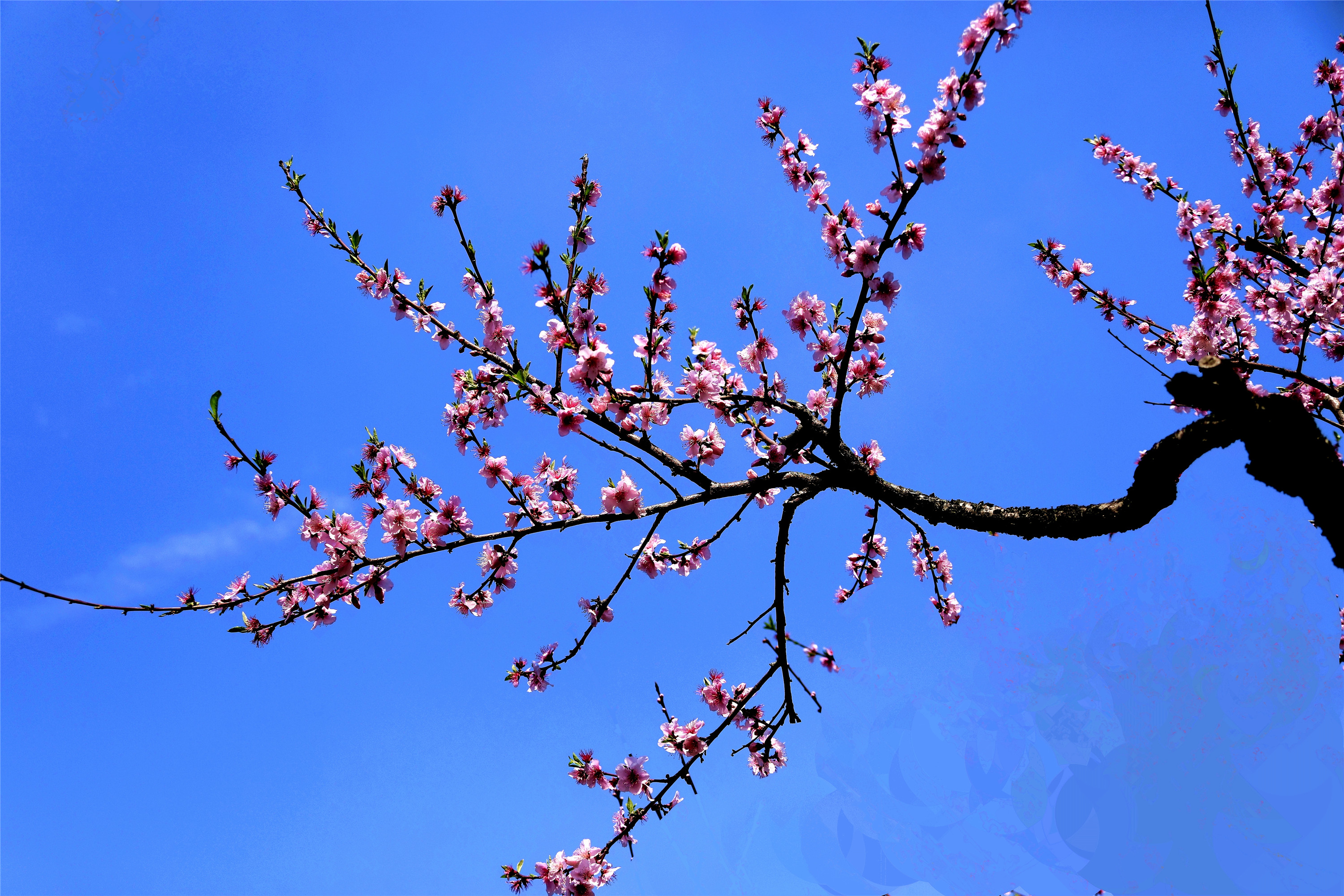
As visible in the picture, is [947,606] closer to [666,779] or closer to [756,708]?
[756,708]

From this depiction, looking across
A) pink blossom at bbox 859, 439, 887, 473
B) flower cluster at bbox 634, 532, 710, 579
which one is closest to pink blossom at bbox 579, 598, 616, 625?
flower cluster at bbox 634, 532, 710, 579

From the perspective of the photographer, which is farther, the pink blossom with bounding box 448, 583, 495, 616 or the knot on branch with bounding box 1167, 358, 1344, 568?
the pink blossom with bounding box 448, 583, 495, 616

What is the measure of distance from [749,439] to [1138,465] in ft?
8.73

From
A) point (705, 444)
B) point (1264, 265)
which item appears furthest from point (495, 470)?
point (1264, 265)

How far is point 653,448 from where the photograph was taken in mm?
4258

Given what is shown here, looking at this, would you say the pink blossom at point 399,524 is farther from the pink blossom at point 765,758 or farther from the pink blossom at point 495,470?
the pink blossom at point 765,758

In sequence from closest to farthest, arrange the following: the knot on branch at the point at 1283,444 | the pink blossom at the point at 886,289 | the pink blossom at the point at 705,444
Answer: the knot on branch at the point at 1283,444, the pink blossom at the point at 886,289, the pink blossom at the point at 705,444

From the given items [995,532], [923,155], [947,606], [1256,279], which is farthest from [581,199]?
[1256,279]

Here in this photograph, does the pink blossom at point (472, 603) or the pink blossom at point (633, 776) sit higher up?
the pink blossom at point (472, 603)

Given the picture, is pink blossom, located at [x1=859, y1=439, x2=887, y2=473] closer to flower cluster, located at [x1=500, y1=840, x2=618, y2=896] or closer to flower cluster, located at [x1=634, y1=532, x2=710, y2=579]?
flower cluster, located at [x1=634, y1=532, x2=710, y2=579]

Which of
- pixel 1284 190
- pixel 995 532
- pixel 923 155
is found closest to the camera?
pixel 923 155

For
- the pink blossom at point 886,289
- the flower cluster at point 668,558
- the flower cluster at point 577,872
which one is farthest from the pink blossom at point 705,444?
the flower cluster at point 577,872

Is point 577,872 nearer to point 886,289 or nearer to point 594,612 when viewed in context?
point 594,612

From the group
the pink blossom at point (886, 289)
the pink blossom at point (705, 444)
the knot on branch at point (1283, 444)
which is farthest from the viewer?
the pink blossom at point (705, 444)
